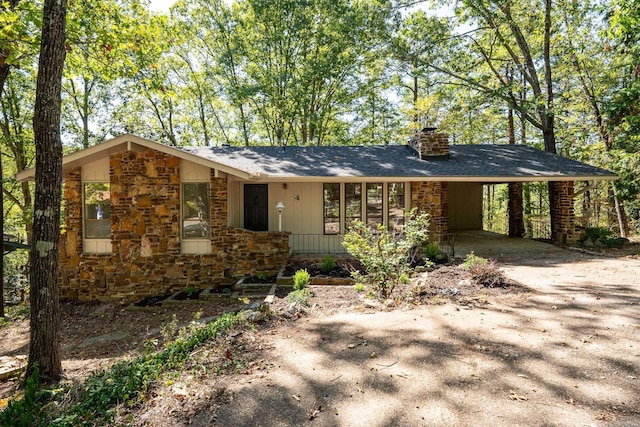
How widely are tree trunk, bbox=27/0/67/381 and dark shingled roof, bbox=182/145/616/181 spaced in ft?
17.0

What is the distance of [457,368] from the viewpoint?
337 centimetres

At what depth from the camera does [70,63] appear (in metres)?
8.44

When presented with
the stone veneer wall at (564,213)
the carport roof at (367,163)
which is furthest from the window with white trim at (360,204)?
the stone veneer wall at (564,213)

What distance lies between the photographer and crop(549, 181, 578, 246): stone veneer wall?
11117 millimetres

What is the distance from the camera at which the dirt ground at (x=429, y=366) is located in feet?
9.04

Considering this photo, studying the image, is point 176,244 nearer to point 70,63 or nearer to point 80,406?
point 70,63

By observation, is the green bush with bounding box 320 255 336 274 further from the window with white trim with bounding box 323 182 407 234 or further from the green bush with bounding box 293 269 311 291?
the window with white trim with bounding box 323 182 407 234

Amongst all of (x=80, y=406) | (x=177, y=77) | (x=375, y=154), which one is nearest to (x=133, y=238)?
(x=80, y=406)

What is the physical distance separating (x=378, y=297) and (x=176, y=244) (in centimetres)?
590

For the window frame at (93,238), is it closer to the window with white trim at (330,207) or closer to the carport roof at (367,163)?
the carport roof at (367,163)

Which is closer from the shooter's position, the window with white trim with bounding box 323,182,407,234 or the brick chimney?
the window with white trim with bounding box 323,182,407,234

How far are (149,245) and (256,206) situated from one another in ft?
10.5

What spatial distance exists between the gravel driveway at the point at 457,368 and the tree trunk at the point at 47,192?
2.83 m

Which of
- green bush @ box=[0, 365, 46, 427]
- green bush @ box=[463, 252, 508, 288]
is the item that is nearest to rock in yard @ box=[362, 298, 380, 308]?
→ green bush @ box=[463, 252, 508, 288]
